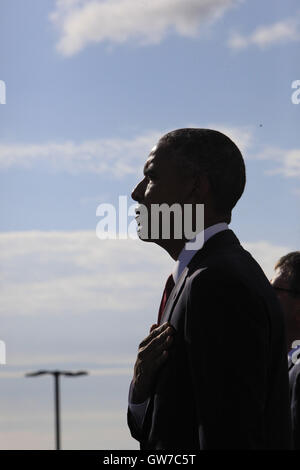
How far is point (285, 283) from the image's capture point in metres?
7.14

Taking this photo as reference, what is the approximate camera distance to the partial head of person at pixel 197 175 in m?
4.39

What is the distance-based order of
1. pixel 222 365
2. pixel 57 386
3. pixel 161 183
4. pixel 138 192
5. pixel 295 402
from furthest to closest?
pixel 57 386
pixel 295 402
pixel 138 192
pixel 161 183
pixel 222 365

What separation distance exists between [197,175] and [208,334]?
2.87 ft

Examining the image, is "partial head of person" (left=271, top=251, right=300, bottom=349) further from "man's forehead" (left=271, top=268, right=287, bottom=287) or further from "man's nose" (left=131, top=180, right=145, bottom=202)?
"man's nose" (left=131, top=180, right=145, bottom=202)

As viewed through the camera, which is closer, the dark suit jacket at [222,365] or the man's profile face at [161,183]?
the dark suit jacket at [222,365]

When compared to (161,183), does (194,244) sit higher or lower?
lower

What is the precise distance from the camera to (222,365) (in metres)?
3.85

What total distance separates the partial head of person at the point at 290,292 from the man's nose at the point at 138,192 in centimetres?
272

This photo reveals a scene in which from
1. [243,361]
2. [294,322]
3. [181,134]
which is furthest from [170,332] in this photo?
[294,322]

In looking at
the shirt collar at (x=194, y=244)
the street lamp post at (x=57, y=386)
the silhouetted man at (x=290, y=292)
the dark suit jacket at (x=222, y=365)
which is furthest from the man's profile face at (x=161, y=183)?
the street lamp post at (x=57, y=386)

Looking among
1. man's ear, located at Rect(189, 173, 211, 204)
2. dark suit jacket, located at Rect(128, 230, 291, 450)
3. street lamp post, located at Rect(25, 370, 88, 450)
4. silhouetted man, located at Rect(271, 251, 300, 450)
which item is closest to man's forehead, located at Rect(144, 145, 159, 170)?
man's ear, located at Rect(189, 173, 211, 204)

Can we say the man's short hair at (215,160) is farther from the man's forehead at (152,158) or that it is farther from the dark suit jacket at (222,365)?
the dark suit jacket at (222,365)

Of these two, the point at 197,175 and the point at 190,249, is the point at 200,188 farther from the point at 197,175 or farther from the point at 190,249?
the point at 190,249

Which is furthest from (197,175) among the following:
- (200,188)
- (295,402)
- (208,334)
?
(295,402)
